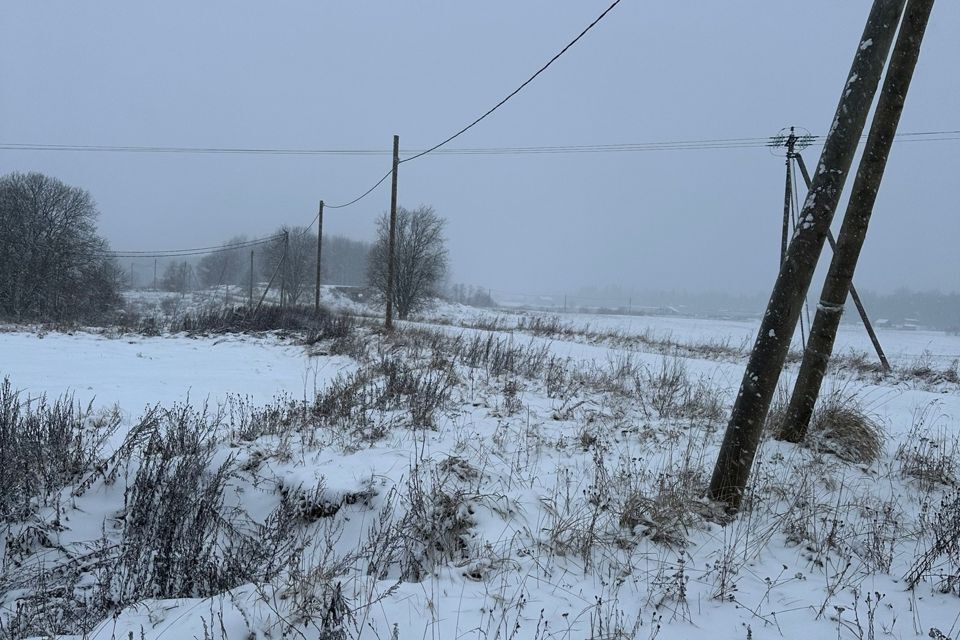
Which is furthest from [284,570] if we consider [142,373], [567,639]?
[142,373]

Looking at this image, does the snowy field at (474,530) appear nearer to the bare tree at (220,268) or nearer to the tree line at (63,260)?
the tree line at (63,260)

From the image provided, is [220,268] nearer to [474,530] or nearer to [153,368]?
[153,368]

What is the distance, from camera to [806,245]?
3.21m

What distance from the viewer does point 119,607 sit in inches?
101

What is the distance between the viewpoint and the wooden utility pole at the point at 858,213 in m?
4.10

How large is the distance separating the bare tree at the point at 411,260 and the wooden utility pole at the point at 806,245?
39818mm

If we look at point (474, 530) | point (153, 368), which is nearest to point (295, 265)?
point (153, 368)

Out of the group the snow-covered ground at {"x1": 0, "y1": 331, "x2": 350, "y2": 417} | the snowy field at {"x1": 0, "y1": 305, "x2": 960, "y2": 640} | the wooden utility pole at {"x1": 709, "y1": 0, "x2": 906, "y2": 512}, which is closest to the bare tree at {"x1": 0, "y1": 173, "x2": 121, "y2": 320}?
the snow-covered ground at {"x1": 0, "y1": 331, "x2": 350, "y2": 417}

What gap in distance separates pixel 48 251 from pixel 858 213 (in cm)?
4602

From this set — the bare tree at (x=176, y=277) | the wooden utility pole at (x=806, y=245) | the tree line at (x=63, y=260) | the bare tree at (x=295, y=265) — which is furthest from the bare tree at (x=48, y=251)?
the bare tree at (x=176, y=277)

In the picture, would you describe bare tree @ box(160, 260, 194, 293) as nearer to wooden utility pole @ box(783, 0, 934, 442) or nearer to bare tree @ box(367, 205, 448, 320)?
bare tree @ box(367, 205, 448, 320)

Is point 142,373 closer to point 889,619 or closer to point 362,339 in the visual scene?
point 362,339

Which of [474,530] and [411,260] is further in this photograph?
[411,260]

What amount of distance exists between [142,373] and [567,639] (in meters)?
8.73
